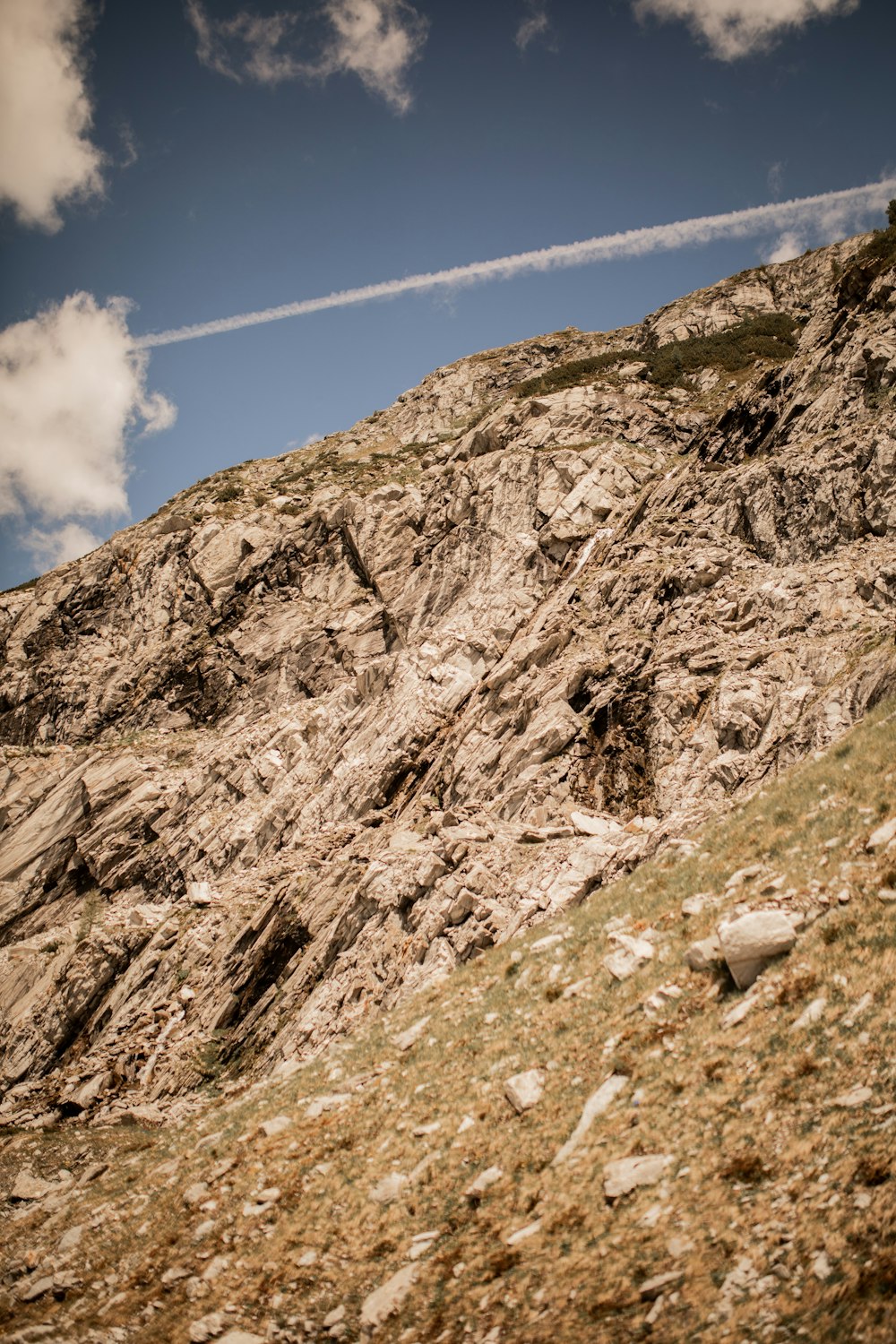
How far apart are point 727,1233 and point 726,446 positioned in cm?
4157

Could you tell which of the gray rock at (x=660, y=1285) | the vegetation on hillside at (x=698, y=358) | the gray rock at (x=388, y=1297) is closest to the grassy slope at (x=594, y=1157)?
the gray rock at (x=660, y=1285)

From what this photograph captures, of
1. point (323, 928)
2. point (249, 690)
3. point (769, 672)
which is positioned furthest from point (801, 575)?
point (249, 690)

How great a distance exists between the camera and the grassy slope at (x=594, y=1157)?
686cm

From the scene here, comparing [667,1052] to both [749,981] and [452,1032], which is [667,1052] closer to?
Result: [749,981]

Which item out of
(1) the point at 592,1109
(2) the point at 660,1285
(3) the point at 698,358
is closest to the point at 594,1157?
(1) the point at 592,1109

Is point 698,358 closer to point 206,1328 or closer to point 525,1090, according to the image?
point 525,1090

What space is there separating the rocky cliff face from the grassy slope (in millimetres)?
6081

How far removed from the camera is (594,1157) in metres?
9.52

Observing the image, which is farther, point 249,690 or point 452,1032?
point 249,690

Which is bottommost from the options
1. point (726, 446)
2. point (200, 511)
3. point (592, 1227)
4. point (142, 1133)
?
point (592, 1227)

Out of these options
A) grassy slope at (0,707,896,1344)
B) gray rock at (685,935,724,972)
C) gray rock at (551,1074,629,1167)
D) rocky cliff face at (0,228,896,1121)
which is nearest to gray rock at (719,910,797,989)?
grassy slope at (0,707,896,1344)

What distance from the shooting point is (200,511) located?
66.2 meters

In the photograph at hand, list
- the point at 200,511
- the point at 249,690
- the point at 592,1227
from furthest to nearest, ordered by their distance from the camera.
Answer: the point at 200,511, the point at 249,690, the point at 592,1227

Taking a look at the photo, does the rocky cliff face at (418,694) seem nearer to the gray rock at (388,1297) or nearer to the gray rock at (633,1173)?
the gray rock at (388,1297)
